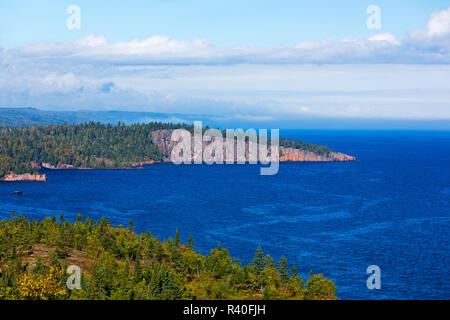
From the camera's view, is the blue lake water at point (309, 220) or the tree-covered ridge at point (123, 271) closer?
the tree-covered ridge at point (123, 271)

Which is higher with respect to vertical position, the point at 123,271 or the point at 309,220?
the point at 123,271

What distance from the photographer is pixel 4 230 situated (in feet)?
273

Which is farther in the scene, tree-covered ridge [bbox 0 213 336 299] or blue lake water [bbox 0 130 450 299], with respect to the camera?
blue lake water [bbox 0 130 450 299]

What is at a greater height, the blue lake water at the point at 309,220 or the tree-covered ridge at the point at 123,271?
the tree-covered ridge at the point at 123,271

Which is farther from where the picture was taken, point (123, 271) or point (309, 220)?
point (309, 220)

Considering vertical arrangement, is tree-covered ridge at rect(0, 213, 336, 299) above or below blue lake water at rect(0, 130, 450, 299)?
above

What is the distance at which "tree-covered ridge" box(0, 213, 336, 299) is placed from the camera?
6336 cm

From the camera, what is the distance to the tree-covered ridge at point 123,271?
63.4m

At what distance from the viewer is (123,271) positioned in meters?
68.9
